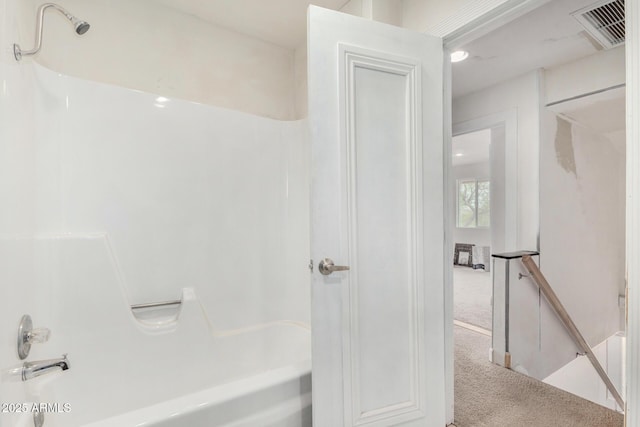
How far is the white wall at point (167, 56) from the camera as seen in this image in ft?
5.34

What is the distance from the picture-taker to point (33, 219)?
1.38 metres

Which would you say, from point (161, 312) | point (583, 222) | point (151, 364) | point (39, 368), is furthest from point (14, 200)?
point (583, 222)

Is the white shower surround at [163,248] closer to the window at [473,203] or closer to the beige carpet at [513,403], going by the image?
the beige carpet at [513,403]

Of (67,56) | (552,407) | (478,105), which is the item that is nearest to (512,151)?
(478,105)

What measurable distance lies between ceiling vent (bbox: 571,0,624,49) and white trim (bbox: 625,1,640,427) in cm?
119

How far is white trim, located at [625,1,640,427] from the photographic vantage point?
0.92 metres

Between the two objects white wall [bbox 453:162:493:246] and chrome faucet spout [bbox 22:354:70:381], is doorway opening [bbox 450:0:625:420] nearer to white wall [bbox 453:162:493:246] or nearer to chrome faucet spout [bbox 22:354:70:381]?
chrome faucet spout [bbox 22:354:70:381]

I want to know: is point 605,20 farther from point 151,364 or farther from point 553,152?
point 151,364

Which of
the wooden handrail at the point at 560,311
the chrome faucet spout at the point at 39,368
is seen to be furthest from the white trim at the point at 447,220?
the chrome faucet spout at the point at 39,368

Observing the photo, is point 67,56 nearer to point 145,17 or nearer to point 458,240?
point 145,17

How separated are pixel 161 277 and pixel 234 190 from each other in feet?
2.29

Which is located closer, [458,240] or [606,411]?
[606,411]

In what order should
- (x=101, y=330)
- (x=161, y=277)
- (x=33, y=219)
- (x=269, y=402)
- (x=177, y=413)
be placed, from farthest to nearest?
(x=161, y=277) < (x=101, y=330) < (x=33, y=219) < (x=269, y=402) < (x=177, y=413)

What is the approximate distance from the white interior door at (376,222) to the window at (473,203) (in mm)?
6677
